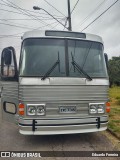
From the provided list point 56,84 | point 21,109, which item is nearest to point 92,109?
point 56,84

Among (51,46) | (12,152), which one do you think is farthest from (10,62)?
(12,152)

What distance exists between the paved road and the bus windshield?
1.80 metres

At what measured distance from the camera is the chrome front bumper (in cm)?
658

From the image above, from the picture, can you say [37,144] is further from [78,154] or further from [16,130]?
[16,130]

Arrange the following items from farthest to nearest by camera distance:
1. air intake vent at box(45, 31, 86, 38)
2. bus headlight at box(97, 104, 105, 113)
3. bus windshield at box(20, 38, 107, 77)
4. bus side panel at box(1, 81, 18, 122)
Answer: air intake vent at box(45, 31, 86, 38)
bus side panel at box(1, 81, 18, 122)
bus headlight at box(97, 104, 105, 113)
bus windshield at box(20, 38, 107, 77)

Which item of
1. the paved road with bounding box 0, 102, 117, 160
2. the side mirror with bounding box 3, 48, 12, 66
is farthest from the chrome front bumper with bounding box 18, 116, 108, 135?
the side mirror with bounding box 3, 48, 12, 66

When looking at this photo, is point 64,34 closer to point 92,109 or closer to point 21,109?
point 92,109

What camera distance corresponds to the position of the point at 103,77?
23.6ft

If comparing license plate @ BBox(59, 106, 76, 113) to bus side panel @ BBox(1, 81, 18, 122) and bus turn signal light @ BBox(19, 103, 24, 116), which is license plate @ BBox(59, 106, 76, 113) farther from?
bus side panel @ BBox(1, 81, 18, 122)

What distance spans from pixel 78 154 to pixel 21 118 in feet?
5.21

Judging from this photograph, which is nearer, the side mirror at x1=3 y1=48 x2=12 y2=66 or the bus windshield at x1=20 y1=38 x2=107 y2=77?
the bus windshield at x1=20 y1=38 x2=107 y2=77

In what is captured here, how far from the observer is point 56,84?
668 cm

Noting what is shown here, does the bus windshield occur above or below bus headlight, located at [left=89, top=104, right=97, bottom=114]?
above

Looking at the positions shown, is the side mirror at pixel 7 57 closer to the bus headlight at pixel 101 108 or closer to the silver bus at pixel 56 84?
the silver bus at pixel 56 84
